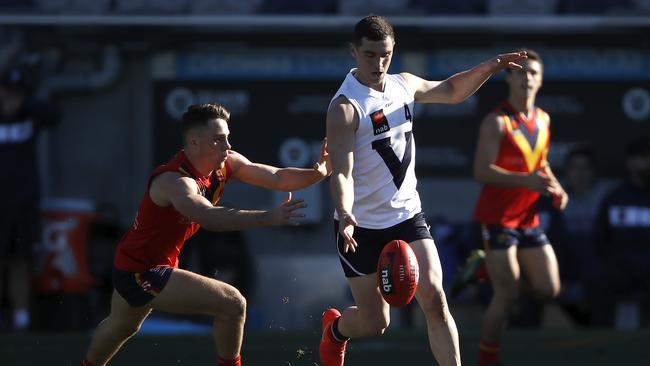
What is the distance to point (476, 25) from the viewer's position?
12.8m

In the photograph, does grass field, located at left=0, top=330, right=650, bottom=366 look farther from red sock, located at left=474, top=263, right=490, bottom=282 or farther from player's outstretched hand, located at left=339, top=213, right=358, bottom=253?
player's outstretched hand, located at left=339, top=213, right=358, bottom=253

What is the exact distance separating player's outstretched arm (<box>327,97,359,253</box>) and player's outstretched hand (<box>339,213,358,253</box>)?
153 millimetres

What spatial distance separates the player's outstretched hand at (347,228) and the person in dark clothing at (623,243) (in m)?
5.44

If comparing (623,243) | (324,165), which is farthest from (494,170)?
→ (623,243)

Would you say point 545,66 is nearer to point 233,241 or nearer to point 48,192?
point 233,241

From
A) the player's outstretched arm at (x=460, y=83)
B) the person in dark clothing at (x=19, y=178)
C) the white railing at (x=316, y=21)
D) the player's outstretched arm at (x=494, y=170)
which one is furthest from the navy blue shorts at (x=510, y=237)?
the person in dark clothing at (x=19, y=178)

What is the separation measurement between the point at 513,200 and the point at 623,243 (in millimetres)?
2921

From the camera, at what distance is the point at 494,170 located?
9.43 m

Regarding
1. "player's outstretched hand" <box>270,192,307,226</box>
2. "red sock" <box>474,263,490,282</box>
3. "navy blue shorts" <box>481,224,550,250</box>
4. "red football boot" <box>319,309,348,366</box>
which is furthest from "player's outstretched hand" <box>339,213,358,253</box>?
"red sock" <box>474,263,490,282</box>

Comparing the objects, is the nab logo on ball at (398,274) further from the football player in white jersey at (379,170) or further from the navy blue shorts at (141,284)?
the navy blue shorts at (141,284)

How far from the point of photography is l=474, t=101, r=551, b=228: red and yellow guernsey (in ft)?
31.5

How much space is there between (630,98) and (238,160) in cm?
624

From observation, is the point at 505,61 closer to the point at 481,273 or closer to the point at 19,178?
the point at 481,273

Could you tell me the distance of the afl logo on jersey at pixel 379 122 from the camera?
7613 mm
